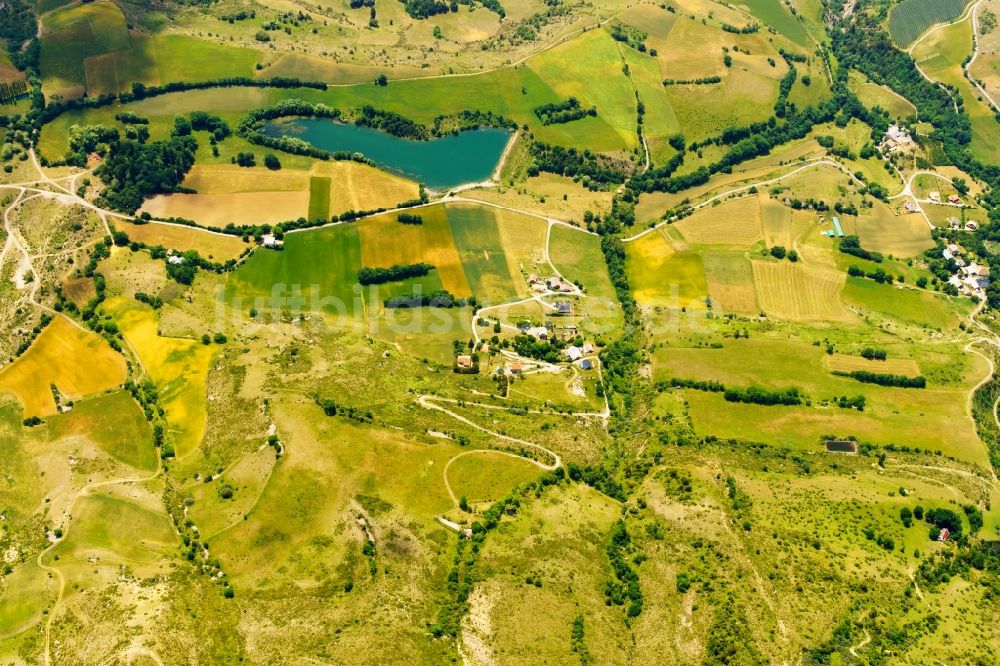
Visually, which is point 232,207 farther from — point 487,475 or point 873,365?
point 873,365

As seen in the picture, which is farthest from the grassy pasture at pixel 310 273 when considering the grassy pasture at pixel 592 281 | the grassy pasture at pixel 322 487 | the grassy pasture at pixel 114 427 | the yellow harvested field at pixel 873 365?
the yellow harvested field at pixel 873 365

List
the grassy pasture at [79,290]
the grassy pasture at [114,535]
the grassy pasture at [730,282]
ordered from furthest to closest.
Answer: the grassy pasture at [730,282] → the grassy pasture at [79,290] → the grassy pasture at [114,535]

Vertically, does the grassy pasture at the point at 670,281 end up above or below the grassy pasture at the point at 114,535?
above

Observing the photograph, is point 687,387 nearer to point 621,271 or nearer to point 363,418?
point 621,271

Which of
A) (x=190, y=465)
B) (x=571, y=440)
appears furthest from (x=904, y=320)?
(x=190, y=465)

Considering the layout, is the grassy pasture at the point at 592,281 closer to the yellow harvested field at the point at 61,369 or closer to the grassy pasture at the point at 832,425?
the grassy pasture at the point at 832,425

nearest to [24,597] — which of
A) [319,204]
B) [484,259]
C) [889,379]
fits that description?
[319,204]

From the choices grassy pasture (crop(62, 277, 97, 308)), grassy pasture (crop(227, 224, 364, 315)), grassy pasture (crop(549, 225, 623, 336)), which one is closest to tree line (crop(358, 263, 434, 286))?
grassy pasture (crop(227, 224, 364, 315))
